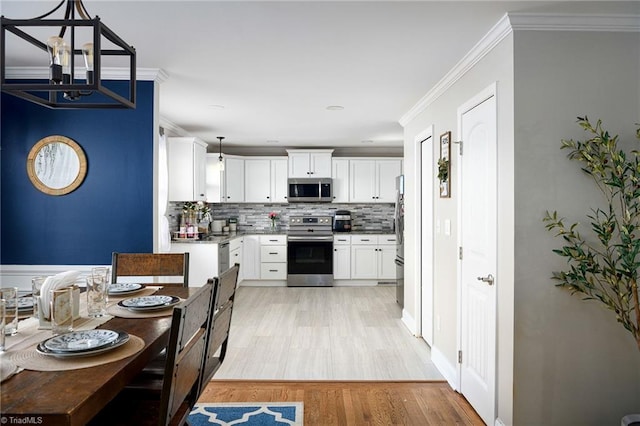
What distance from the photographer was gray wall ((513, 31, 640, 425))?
88.9 inches

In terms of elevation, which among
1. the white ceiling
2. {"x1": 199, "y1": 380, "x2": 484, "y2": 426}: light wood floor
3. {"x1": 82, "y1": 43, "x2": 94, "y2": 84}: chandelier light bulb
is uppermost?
the white ceiling

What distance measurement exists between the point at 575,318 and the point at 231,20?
2476mm

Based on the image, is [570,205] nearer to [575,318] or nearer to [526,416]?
[575,318]

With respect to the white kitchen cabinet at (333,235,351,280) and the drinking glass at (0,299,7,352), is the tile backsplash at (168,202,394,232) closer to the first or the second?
the white kitchen cabinet at (333,235,351,280)

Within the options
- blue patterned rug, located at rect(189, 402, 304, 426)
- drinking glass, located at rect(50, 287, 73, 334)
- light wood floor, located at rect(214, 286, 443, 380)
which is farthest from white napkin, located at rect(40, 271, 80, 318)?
light wood floor, located at rect(214, 286, 443, 380)

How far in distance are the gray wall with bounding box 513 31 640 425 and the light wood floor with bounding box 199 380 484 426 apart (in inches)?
24.6

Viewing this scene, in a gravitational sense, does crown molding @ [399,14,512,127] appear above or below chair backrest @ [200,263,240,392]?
above

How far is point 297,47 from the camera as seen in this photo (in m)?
2.77

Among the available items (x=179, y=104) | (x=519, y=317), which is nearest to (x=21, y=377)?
(x=519, y=317)

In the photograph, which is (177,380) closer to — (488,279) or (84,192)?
(488,279)

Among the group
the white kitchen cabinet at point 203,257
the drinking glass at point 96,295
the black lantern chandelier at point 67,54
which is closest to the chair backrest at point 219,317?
the drinking glass at point 96,295

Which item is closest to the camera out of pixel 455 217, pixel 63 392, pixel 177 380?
pixel 63 392

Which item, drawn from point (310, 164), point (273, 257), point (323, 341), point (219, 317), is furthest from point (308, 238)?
point (219, 317)

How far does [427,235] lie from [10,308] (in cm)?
334
